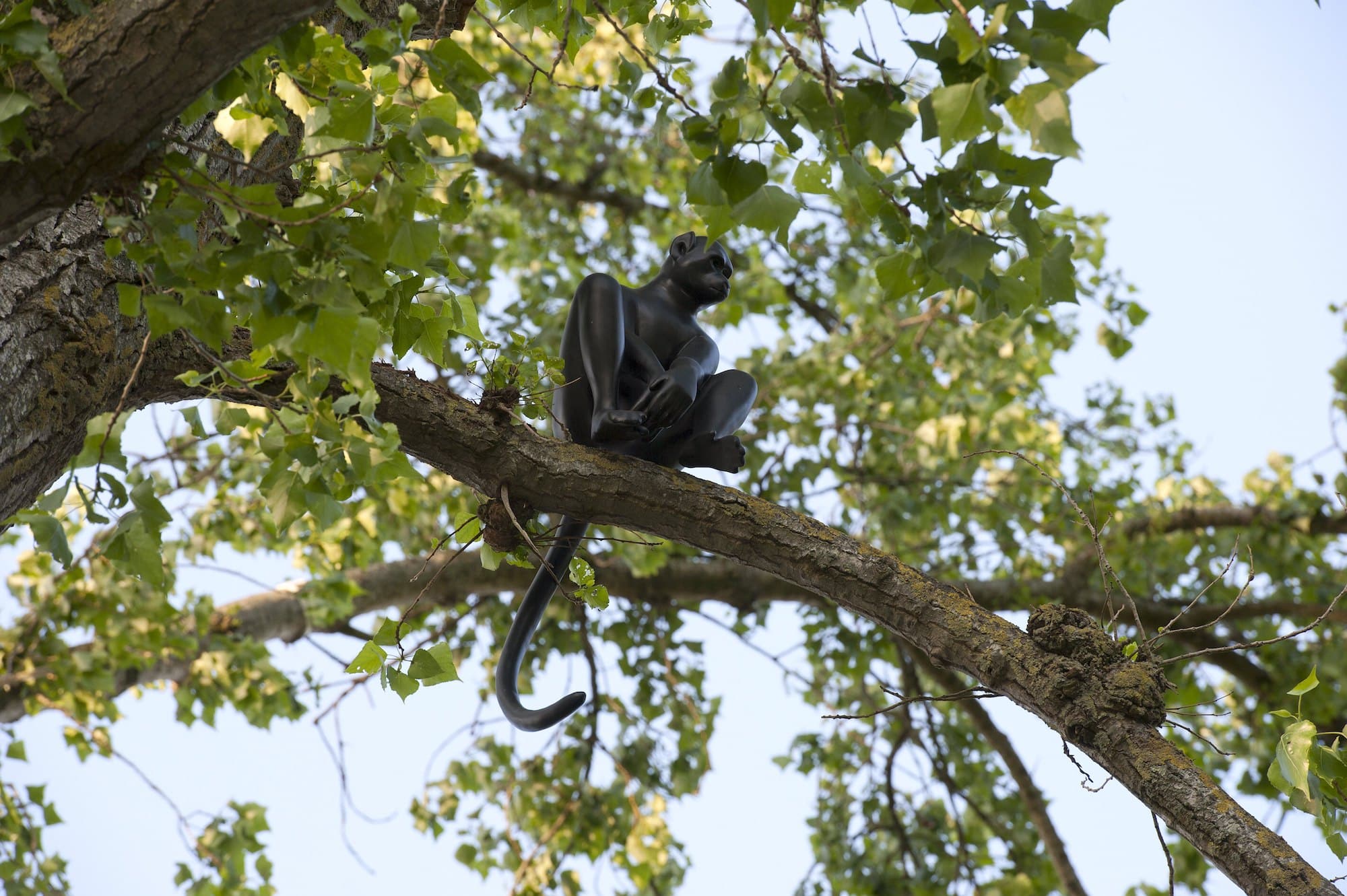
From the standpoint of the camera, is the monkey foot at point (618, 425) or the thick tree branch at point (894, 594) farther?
the monkey foot at point (618, 425)

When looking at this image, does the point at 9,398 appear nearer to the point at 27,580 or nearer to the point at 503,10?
the point at 503,10

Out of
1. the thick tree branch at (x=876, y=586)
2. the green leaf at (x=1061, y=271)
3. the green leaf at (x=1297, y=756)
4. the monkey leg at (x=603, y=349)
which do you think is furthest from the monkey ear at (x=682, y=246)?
the green leaf at (x=1297, y=756)

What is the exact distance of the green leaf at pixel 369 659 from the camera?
173cm

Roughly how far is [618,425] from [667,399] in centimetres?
10

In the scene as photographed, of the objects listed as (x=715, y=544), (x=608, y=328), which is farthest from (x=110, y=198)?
(x=715, y=544)

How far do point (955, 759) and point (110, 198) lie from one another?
4.07 meters

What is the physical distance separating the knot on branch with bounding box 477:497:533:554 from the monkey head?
1.85 feet

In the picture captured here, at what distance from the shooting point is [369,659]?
173 cm

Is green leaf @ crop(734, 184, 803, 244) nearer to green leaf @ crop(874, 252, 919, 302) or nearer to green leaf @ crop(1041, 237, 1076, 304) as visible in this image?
green leaf @ crop(874, 252, 919, 302)

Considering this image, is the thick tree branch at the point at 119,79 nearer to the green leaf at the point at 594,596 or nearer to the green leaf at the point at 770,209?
the green leaf at the point at 770,209

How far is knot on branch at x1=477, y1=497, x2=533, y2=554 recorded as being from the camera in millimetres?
2045

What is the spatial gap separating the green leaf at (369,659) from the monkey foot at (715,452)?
2.28 ft

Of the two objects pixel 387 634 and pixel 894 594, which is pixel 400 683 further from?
pixel 894 594

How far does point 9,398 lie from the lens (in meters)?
1.71
